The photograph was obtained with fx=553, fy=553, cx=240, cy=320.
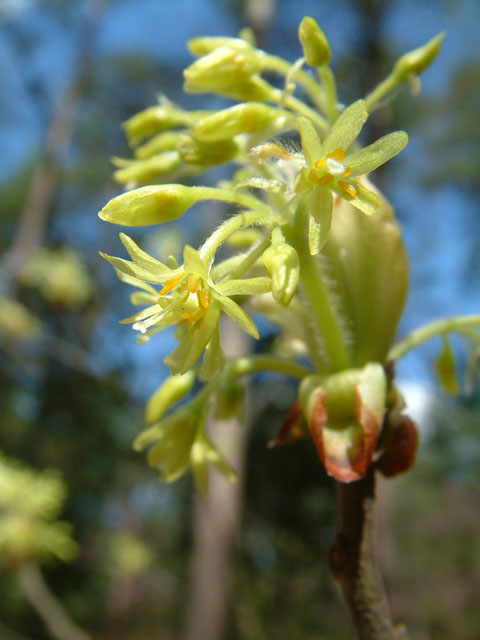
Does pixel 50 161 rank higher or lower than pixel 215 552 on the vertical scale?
higher

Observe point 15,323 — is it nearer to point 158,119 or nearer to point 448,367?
point 158,119

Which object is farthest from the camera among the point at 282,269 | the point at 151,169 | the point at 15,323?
the point at 15,323

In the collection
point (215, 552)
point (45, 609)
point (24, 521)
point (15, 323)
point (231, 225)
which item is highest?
point (231, 225)

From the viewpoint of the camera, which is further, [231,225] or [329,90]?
[329,90]

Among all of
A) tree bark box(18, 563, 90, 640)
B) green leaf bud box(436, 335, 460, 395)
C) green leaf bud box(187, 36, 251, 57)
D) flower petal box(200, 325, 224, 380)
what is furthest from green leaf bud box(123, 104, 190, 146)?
tree bark box(18, 563, 90, 640)

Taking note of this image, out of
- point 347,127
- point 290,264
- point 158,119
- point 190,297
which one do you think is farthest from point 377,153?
point 158,119

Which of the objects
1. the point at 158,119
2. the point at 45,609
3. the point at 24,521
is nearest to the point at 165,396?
the point at 158,119

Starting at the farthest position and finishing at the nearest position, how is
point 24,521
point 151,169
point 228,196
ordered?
point 24,521 → point 151,169 → point 228,196
